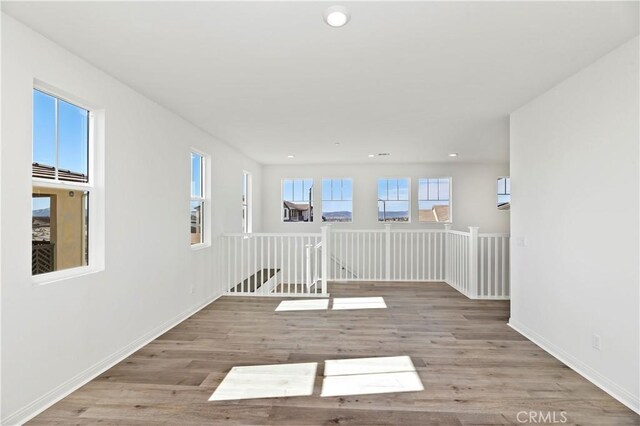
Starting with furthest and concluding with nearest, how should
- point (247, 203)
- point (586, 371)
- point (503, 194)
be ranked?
point (503, 194) → point (247, 203) → point (586, 371)

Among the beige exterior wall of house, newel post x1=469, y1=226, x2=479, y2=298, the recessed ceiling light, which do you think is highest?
the recessed ceiling light

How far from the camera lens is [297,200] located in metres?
8.21

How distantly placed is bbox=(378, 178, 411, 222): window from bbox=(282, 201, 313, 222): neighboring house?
5.84 ft

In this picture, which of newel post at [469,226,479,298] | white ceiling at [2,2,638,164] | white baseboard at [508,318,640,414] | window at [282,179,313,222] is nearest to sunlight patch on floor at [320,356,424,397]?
white baseboard at [508,318,640,414]

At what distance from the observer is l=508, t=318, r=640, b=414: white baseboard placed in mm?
2217

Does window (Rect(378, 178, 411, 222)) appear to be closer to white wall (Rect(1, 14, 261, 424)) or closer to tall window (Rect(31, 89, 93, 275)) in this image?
white wall (Rect(1, 14, 261, 424))

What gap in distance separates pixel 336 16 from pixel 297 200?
20.8 feet

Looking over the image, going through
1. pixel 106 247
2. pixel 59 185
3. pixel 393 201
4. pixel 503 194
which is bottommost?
pixel 106 247

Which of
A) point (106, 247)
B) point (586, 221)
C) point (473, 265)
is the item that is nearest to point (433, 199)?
point (473, 265)

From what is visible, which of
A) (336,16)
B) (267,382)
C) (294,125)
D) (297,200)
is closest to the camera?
(336,16)

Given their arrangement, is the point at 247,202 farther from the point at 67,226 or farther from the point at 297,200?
the point at 67,226

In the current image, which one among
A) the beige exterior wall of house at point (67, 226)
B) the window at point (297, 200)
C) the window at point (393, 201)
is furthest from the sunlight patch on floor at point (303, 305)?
the window at point (393, 201)

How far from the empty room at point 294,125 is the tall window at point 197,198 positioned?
0.31m

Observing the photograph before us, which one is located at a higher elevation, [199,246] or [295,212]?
[295,212]
